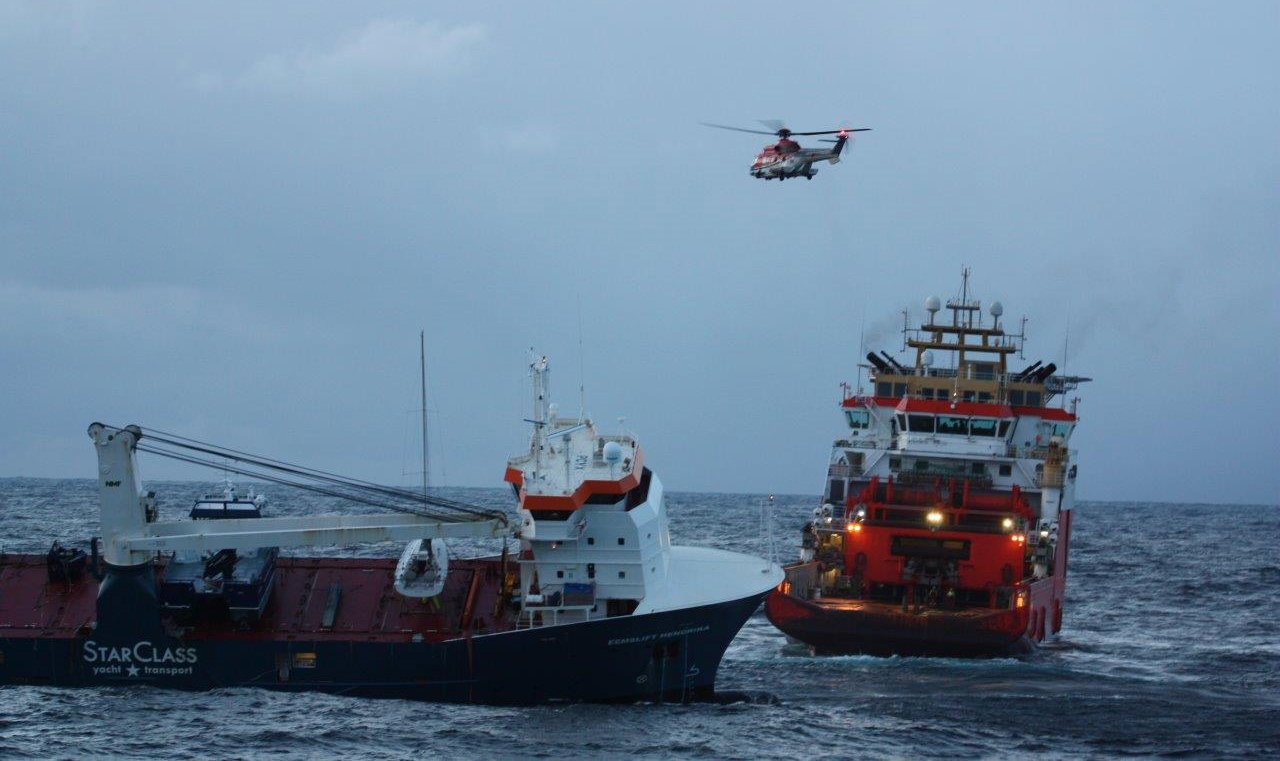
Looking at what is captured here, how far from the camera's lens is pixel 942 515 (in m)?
51.1

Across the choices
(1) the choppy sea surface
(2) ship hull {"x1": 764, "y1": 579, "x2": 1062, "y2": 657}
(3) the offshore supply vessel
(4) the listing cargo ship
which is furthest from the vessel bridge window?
(3) the offshore supply vessel

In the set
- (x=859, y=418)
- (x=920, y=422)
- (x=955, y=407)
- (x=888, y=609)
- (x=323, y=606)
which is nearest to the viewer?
(x=323, y=606)

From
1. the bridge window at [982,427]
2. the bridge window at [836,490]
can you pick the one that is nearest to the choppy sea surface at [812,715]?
the bridge window at [836,490]

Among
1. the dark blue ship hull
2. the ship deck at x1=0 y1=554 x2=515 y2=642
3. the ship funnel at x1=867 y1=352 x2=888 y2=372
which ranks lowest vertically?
the dark blue ship hull

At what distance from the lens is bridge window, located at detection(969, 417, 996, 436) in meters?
54.6

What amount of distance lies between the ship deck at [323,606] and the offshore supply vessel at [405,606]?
0.06 meters

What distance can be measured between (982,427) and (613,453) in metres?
22.0

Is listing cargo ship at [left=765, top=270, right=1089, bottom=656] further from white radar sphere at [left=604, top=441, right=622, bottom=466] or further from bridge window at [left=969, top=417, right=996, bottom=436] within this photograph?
white radar sphere at [left=604, top=441, right=622, bottom=466]

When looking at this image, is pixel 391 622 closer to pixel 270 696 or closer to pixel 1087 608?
pixel 270 696

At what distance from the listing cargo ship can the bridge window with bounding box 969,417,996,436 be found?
2.0 inches

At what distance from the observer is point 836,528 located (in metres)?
53.6

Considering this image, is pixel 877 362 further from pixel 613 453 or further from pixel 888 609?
pixel 613 453

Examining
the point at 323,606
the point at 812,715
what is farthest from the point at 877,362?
the point at 323,606

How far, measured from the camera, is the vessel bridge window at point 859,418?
186 feet
